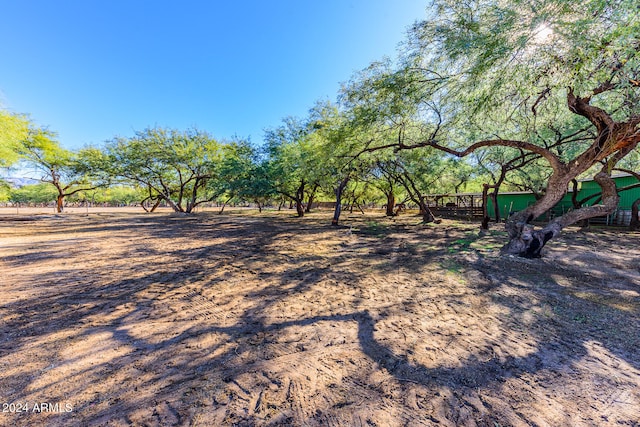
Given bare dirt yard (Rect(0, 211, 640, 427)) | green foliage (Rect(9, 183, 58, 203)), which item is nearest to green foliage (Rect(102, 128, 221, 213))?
bare dirt yard (Rect(0, 211, 640, 427))

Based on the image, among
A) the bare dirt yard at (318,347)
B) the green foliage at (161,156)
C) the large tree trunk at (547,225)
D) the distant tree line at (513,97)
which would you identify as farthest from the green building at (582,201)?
the green foliage at (161,156)

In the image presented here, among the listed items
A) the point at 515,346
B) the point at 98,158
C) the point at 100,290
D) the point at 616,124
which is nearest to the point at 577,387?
the point at 515,346

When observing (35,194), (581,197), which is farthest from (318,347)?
(35,194)

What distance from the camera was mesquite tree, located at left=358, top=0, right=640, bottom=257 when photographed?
351 centimetres

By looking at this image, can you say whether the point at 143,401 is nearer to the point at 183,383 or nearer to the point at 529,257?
the point at 183,383

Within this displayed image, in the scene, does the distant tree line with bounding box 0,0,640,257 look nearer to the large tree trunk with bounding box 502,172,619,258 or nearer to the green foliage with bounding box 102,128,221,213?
the large tree trunk with bounding box 502,172,619,258

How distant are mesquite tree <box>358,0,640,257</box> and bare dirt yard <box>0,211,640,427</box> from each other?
9.15ft

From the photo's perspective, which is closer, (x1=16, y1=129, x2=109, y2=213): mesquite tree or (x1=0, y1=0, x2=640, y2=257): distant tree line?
(x1=0, y1=0, x2=640, y2=257): distant tree line

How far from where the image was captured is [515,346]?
2.34 meters

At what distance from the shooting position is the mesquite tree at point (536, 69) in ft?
11.5

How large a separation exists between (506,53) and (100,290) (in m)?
7.50

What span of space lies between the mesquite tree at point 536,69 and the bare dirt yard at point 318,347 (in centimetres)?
279

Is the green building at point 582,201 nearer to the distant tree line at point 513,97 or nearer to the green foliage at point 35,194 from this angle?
the distant tree line at point 513,97

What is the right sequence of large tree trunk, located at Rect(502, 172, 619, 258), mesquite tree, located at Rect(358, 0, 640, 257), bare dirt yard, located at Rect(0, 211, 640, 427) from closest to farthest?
bare dirt yard, located at Rect(0, 211, 640, 427) → mesquite tree, located at Rect(358, 0, 640, 257) → large tree trunk, located at Rect(502, 172, 619, 258)
